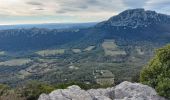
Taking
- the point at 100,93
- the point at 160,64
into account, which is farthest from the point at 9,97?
the point at 160,64

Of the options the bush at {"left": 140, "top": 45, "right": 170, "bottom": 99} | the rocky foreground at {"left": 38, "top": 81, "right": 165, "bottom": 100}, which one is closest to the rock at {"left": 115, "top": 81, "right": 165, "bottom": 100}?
the rocky foreground at {"left": 38, "top": 81, "right": 165, "bottom": 100}

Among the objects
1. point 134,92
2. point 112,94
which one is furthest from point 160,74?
point 112,94

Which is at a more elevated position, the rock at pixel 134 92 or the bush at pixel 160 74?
the bush at pixel 160 74

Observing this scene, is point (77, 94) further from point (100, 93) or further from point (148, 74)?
point (148, 74)

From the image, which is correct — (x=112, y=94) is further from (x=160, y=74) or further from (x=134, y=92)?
(x=160, y=74)

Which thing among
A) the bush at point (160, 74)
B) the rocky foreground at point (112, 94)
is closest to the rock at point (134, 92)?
the rocky foreground at point (112, 94)

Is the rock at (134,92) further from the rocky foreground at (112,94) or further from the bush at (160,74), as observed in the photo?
the bush at (160,74)
